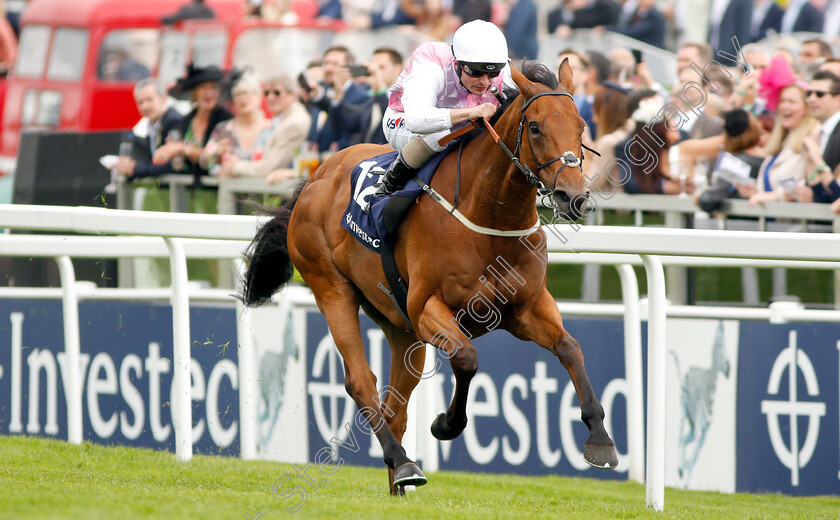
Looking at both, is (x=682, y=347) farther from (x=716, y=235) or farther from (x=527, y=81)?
(x=527, y=81)

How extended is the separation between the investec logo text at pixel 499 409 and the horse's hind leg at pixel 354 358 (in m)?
1.04

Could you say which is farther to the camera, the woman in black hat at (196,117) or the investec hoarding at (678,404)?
the woman in black hat at (196,117)

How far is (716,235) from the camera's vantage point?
4.52m

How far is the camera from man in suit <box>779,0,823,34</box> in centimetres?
1028

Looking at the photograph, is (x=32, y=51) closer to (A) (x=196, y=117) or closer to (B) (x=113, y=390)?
(A) (x=196, y=117)

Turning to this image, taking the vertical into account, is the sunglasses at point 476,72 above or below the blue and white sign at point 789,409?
Result: above

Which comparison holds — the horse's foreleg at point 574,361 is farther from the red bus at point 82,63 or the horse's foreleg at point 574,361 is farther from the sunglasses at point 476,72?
the red bus at point 82,63

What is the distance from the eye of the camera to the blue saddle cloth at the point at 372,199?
4742 mm

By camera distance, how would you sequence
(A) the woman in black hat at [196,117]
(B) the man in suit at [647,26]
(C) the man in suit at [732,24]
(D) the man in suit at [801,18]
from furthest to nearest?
1. (B) the man in suit at [647,26]
2. (D) the man in suit at [801,18]
3. (C) the man in suit at [732,24]
4. (A) the woman in black hat at [196,117]

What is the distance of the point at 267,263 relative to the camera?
5727mm

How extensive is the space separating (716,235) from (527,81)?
975 millimetres

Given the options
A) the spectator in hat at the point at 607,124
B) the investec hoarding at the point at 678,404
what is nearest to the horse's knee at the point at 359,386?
the investec hoarding at the point at 678,404

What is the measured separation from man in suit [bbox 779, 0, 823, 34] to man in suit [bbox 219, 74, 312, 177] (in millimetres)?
4445

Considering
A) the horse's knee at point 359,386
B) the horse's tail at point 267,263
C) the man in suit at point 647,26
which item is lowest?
the horse's knee at point 359,386
